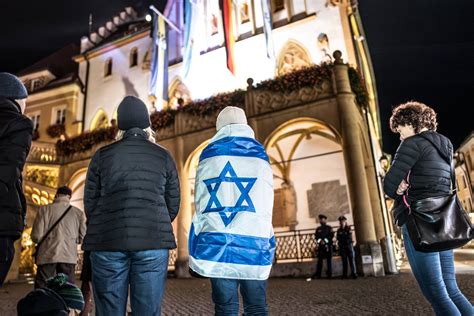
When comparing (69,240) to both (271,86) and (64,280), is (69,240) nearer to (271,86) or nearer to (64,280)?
(64,280)

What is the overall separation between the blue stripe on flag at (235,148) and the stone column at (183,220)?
1057cm

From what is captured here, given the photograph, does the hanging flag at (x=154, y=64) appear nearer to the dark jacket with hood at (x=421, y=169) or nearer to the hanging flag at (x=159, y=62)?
the hanging flag at (x=159, y=62)

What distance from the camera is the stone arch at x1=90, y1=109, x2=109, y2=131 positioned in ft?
73.9

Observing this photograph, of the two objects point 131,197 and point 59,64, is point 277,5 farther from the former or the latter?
point 59,64

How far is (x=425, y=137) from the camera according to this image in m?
2.92

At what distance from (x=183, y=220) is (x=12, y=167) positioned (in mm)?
12309

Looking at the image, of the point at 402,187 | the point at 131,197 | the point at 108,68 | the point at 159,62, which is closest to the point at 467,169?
the point at 402,187

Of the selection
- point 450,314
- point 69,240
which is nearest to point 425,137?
point 450,314

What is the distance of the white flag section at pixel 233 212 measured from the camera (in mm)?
2549

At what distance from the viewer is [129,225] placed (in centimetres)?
245

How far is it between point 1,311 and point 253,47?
1471 cm

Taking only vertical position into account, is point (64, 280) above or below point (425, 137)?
below

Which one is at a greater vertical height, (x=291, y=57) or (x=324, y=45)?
(x=291, y=57)

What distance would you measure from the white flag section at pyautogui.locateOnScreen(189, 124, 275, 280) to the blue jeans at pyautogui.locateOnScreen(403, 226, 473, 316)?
44.1 inches
